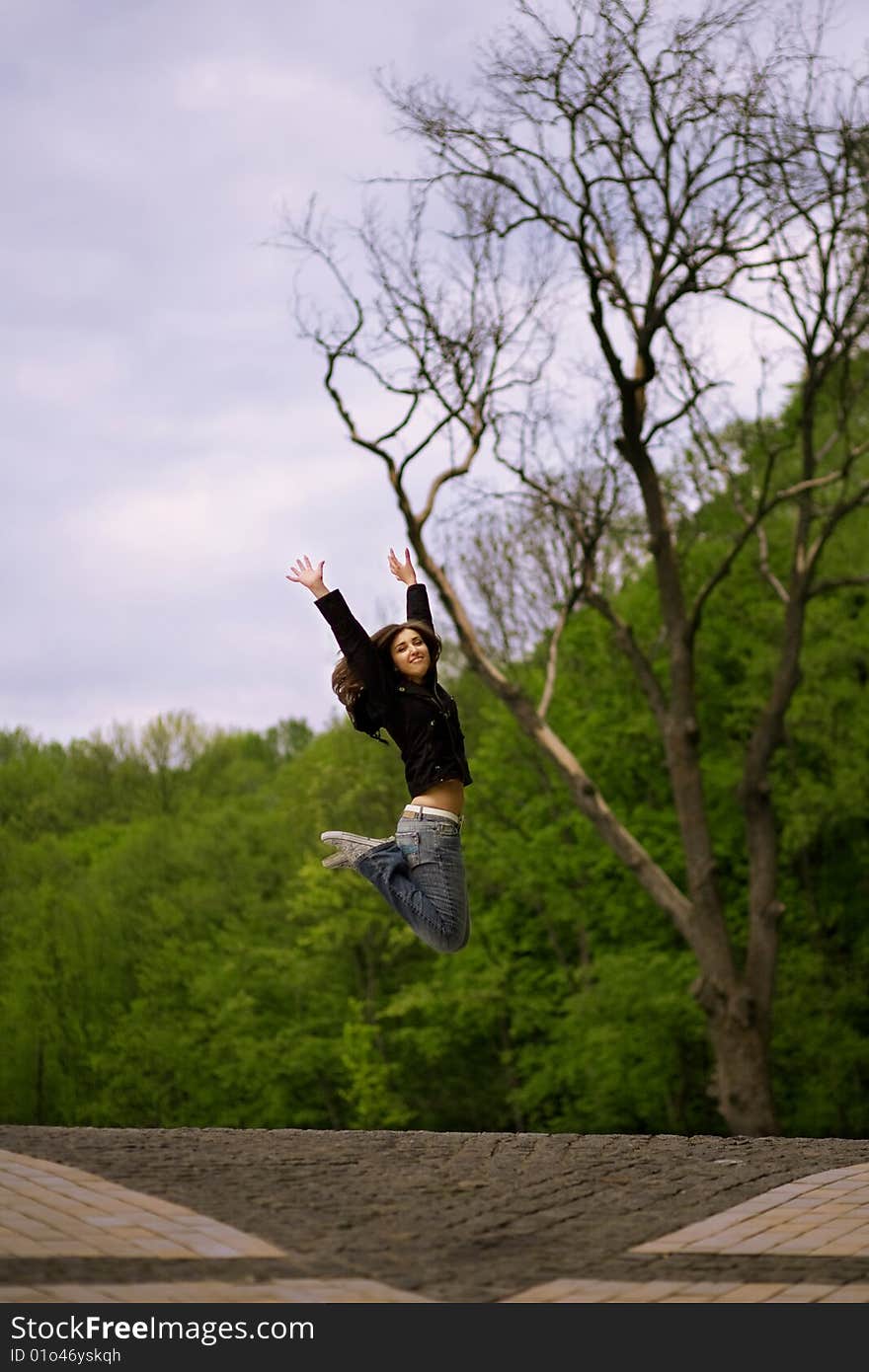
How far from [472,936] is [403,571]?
24158 millimetres

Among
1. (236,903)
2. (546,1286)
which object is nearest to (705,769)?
(236,903)

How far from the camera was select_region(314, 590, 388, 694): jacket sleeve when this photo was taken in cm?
724

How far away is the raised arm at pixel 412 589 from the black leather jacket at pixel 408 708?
448 mm

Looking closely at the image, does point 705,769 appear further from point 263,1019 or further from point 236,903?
point 236,903

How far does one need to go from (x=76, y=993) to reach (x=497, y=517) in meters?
21.3

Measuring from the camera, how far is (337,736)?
3681 cm

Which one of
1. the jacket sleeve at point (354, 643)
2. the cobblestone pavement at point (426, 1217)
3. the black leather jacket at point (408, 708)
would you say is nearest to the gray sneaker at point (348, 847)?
the black leather jacket at point (408, 708)

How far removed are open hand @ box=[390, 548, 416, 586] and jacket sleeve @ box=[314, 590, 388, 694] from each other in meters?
0.63

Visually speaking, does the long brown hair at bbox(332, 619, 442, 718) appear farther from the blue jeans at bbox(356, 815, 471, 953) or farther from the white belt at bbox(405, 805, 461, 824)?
the blue jeans at bbox(356, 815, 471, 953)

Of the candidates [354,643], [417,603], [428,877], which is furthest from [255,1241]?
[417,603]

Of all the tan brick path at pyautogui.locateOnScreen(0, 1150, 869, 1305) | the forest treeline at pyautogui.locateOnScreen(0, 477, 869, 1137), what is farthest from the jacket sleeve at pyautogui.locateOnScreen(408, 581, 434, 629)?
the forest treeline at pyautogui.locateOnScreen(0, 477, 869, 1137)

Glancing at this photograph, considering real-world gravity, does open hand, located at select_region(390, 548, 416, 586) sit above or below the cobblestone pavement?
above

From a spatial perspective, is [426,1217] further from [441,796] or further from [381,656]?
[381,656]

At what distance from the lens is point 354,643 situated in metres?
7.24
